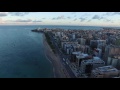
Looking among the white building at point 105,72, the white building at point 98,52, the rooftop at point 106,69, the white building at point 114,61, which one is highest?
the white building at point 98,52

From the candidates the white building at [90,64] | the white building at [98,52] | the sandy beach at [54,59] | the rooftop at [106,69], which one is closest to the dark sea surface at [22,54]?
the sandy beach at [54,59]

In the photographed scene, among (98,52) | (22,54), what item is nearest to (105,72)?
(98,52)

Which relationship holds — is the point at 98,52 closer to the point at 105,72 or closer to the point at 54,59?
the point at 105,72

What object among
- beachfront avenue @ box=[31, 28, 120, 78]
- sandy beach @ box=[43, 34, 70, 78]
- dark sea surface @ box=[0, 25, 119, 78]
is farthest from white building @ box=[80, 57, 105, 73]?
dark sea surface @ box=[0, 25, 119, 78]

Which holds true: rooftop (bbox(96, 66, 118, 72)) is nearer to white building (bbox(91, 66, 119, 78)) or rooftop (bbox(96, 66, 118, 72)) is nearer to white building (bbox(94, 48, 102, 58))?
white building (bbox(91, 66, 119, 78))

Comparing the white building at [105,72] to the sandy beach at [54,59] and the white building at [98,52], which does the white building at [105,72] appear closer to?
the white building at [98,52]

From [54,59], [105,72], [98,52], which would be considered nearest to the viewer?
[105,72]
